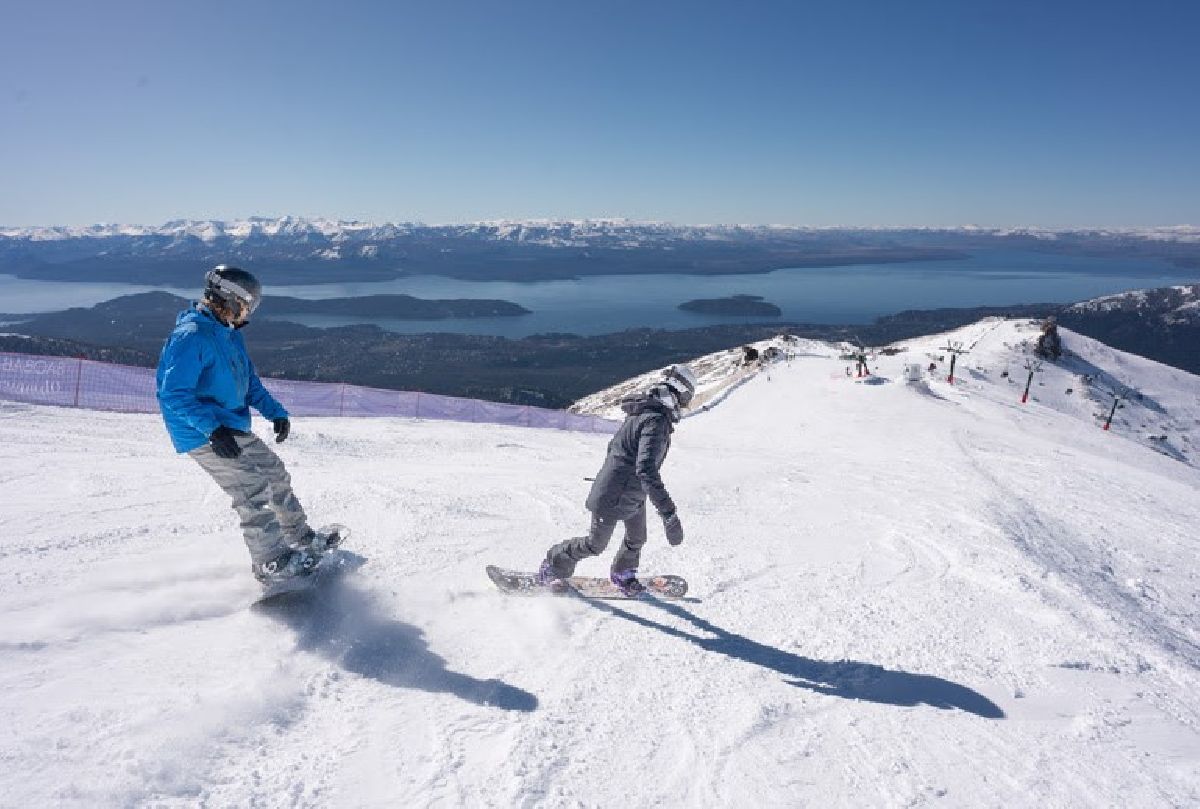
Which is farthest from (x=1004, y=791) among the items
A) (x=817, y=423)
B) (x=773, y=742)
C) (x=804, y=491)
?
(x=817, y=423)

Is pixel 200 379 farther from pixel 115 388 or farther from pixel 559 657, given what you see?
pixel 115 388

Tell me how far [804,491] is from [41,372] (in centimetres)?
1705

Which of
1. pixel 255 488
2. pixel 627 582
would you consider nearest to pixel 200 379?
pixel 255 488

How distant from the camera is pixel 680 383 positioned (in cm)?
491

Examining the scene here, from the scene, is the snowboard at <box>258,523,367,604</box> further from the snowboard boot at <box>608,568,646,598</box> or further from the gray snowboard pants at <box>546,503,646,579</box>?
the snowboard boot at <box>608,568,646,598</box>

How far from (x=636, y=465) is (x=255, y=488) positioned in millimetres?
2918

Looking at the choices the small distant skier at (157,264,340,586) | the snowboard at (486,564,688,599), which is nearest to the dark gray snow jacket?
the snowboard at (486,564,688,599)

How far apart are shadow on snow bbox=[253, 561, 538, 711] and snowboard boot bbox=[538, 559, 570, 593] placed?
127cm

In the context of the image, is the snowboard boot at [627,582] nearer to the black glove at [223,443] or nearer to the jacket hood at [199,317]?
the black glove at [223,443]

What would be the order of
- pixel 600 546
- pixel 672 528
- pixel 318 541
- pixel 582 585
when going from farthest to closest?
pixel 582 585
pixel 600 546
pixel 318 541
pixel 672 528

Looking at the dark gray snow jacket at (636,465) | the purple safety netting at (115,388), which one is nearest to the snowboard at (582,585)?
the dark gray snow jacket at (636,465)

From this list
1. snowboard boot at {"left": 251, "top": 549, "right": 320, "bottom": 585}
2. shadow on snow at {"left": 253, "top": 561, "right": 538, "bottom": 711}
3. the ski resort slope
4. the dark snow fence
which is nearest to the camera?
the ski resort slope

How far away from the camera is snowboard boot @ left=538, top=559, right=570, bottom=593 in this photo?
538 centimetres

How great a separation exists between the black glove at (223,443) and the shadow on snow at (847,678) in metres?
3.31
